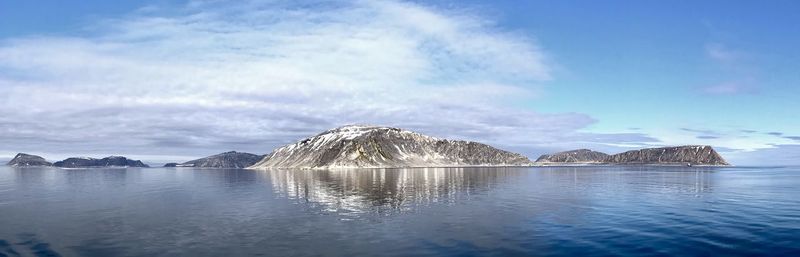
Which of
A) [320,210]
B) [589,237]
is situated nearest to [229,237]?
[320,210]

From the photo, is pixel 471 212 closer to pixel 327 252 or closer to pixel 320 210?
pixel 320 210

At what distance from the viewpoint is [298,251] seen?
41.2 m

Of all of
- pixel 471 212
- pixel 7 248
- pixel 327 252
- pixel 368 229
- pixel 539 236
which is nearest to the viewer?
pixel 327 252

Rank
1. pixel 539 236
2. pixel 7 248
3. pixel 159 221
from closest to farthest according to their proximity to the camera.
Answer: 1. pixel 7 248
2. pixel 539 236
3. pixel 159 221

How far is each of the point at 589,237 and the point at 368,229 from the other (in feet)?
70.6

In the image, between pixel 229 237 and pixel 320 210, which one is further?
pixel 320 210

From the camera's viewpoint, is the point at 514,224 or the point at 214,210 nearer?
the point at 514,224

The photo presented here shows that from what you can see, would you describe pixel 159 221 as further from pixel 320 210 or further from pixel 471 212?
pixel 471 212

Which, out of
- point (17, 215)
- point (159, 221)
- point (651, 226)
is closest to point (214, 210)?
point (159, 221)

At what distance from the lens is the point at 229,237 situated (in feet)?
159

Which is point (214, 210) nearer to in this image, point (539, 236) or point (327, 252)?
point (327, 252)

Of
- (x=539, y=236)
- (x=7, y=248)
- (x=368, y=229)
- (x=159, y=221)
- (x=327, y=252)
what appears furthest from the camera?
(x=159, y=221)

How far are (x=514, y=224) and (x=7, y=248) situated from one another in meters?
48.0

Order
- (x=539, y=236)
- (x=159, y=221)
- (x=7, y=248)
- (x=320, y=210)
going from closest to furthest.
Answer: (x=7, y=248) < (x=539, y=236) < (x=159, y=221) < (x=320, y=210)
